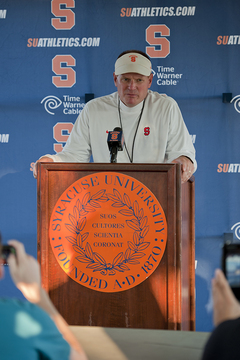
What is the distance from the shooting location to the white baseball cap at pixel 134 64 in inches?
75.4

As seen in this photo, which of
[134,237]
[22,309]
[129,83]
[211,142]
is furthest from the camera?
[211,142]

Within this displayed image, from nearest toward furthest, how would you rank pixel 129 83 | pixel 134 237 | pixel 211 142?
1. pixel 134 237
2. pixel 129 83
3. pixel 211 142

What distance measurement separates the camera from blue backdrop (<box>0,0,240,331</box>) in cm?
294

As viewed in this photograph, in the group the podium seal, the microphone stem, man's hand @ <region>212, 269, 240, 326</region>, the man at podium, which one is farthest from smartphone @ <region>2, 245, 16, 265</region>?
the man at podium

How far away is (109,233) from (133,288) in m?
0.19

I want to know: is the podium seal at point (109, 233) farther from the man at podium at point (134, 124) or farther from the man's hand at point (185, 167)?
the man at podium at point (134, 124)

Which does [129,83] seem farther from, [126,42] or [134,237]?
[126,42]

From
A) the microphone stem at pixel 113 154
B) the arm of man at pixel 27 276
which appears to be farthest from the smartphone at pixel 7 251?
the microphone stem at pixel 113 154

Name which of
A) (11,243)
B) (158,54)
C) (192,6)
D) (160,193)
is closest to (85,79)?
(158,54)

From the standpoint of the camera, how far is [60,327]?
0.69m

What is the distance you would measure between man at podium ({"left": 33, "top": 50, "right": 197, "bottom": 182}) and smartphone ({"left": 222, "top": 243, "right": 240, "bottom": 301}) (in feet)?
3.92

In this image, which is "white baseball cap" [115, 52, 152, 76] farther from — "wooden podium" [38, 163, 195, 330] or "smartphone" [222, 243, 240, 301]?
"smartphone" [222, 243, 240, 301]

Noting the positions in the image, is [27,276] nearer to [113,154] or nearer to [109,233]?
[109,233]

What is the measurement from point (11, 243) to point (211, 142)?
249 cm
